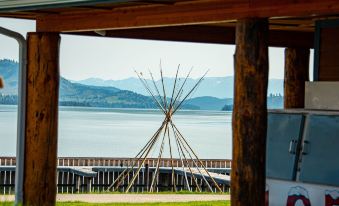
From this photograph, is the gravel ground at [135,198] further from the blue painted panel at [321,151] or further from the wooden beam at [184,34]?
the blue painted panel at [321,151]

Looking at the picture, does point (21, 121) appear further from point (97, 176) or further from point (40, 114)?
point (97, 176)

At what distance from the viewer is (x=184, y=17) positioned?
1432cm

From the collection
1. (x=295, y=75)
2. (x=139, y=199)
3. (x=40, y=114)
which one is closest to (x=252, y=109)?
(x=40, y=114)

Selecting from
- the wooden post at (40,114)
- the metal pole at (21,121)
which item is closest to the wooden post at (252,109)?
the wooden post at (40,114)

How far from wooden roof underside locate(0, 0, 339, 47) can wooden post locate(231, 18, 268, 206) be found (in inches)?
11.9

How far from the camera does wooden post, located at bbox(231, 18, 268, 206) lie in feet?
43.0

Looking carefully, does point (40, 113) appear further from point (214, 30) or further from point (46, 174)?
point (214, 30)

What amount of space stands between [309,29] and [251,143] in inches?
241

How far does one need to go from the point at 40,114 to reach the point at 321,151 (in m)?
5.02

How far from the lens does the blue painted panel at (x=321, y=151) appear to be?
12.9 meters

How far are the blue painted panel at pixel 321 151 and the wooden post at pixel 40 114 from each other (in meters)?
4.64

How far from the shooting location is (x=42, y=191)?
16.3 metres

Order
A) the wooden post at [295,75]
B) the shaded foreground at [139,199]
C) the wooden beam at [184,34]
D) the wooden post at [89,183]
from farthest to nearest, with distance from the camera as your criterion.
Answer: the wooden post at [89,183]
the shaded foreground at [139,199]
the wooden post at [295,75]
the wooden beam at [184,34]

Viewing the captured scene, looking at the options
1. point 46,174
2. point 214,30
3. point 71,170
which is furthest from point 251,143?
point 71,170
